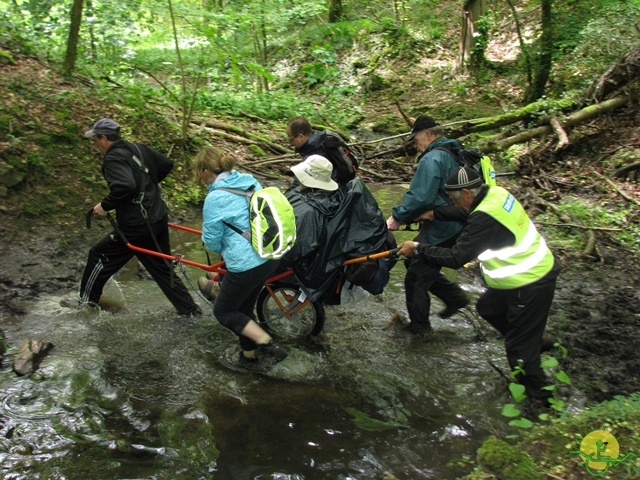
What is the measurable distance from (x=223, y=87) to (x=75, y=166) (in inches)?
365

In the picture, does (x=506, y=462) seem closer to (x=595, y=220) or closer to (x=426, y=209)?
(x=426, y=209)

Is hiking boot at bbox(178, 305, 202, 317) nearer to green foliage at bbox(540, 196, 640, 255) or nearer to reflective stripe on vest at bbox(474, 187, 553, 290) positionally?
reflective stripe on vest at bbox(474, 187, 553, 290)

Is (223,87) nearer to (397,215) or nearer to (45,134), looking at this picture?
(45,134)

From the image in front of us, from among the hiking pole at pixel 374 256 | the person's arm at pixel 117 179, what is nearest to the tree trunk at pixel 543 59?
the hiking pole at pixel 374 256

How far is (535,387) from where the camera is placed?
15.1ft

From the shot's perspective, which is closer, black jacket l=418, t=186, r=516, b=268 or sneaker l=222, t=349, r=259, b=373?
black jacket l=418, t=186, r=516, b=268

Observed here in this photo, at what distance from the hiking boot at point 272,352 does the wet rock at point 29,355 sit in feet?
6.98

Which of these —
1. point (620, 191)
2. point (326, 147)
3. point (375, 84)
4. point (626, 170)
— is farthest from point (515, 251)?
point (375, 84)

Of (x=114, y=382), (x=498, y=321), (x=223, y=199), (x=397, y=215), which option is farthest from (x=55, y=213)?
(x=498, y=321)

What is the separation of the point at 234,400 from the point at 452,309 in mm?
3003

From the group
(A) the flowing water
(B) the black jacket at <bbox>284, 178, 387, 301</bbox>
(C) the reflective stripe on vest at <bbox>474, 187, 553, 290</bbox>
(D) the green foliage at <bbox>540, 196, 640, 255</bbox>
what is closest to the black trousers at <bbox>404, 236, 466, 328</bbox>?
(A) the flowing water

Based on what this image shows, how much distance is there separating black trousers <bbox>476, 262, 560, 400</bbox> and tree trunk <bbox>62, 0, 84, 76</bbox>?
8820mm

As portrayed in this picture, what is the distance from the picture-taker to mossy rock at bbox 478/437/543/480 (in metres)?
3.18

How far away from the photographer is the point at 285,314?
593cm
